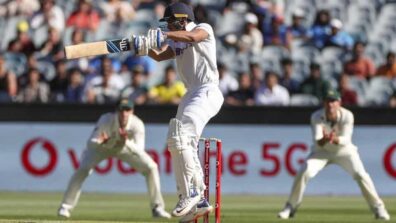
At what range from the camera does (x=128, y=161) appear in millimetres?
13477

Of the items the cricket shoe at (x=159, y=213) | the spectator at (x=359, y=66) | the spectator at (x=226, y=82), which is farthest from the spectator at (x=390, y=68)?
the cricket shoe at (x=159, y=213)

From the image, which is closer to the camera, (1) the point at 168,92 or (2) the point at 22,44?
(1) the point at 168,92

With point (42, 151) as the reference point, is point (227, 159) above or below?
below

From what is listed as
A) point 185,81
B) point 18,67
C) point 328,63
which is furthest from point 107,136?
point 328,63

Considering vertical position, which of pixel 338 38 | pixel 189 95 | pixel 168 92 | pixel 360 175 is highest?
pixel 189 95

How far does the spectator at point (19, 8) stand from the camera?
742 inches

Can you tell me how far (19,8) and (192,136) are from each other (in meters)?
10.7

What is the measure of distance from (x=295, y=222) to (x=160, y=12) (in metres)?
7.72

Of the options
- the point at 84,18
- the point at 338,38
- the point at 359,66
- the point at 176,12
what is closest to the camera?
the point at 176,12

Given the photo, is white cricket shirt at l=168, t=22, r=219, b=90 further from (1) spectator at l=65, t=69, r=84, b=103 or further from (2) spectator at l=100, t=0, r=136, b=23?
(2) spectator at l=100, t=0, r=136, b=23

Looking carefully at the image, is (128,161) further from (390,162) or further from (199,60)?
(390,162)

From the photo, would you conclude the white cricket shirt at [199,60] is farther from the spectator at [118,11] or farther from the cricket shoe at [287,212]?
the spectator at [118,11]

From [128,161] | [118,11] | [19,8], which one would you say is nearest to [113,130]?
[128,161]

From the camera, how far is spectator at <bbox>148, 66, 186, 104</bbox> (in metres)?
17.4
